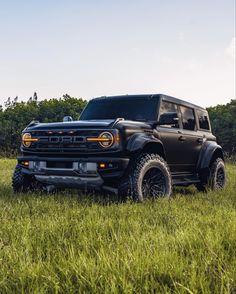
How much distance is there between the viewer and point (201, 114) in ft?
26.1

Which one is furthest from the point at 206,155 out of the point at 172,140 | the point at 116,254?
the point at 116,254

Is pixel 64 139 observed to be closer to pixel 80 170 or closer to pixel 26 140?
pixel 80 170

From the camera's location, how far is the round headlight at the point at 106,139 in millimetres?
5023

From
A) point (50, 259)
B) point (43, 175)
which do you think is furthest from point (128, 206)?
Answer: point (50, 259)

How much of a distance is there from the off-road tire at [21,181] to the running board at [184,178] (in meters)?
2.25

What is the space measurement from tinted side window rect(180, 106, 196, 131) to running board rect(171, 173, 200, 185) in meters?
0.89

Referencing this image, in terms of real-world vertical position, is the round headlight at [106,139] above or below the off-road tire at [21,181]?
above

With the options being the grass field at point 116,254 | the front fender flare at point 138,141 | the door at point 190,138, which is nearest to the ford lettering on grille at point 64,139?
the front fender flare at point 138,141

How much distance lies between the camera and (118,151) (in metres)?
5.05

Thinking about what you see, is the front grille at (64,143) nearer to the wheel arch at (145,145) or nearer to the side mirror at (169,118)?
the wheel arch at (145,145)

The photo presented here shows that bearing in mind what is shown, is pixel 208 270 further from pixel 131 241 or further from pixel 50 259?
pixel 50 259

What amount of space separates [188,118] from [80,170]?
119 inches

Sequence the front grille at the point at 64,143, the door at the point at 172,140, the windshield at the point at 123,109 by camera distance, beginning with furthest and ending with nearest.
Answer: the windshield at the point at 123,109, the door at the point at 172,140, the front grille at the point at 64,143

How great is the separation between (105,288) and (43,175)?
A: 138 inches
